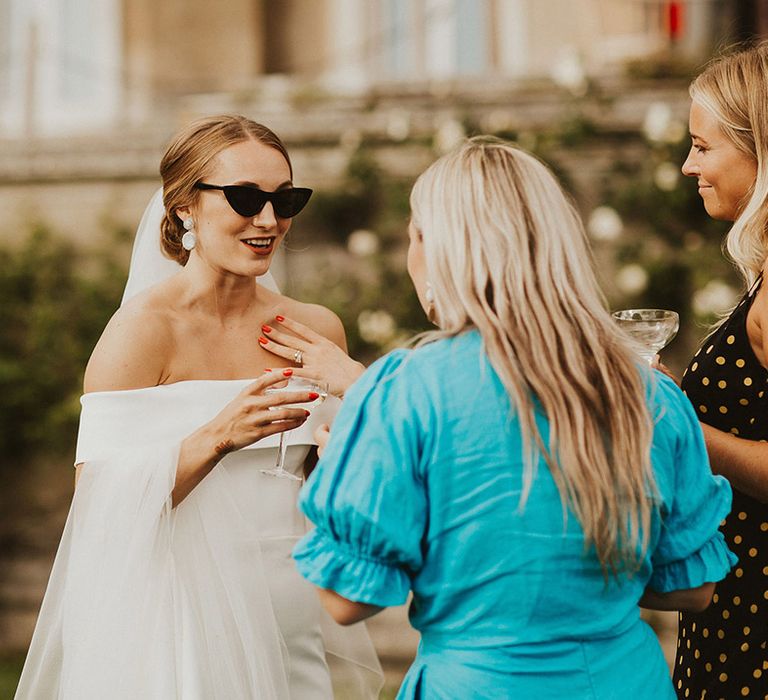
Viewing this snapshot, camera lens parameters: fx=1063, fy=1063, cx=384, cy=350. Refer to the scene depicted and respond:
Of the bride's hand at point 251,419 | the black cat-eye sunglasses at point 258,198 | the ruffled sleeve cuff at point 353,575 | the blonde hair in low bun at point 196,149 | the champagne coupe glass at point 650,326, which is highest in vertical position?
the blonde hair in low bun at point 196,149

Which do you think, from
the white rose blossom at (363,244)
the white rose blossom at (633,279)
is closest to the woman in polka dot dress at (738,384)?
the white rose blossom at (633,279)

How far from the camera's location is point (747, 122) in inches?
97.4

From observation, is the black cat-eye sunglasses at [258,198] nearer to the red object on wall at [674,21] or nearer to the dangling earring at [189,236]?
the dangling earring at [189,236]

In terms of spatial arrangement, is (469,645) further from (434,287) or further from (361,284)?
(361,284)

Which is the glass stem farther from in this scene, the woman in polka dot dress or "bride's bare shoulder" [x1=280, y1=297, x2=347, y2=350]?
the woman in polka dot dress

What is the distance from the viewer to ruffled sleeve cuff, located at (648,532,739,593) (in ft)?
6.49

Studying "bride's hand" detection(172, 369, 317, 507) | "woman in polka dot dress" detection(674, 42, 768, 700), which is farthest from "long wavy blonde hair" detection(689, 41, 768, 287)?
"bride's hand" detection(172, 369, 317, 507)

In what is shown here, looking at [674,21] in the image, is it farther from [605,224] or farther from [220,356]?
[220,356]

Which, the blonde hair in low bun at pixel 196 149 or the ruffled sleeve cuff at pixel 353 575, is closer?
the ruffled sleeve cuff at pixel 353 575

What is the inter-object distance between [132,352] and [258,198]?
50cm

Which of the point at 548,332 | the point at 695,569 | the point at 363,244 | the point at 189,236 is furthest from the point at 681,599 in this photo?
the point at 363,244

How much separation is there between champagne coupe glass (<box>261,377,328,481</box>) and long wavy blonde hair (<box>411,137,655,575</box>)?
0.69 metres

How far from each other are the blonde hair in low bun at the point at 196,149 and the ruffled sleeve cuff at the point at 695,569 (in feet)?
4.69

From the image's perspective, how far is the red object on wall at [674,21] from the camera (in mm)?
7457
